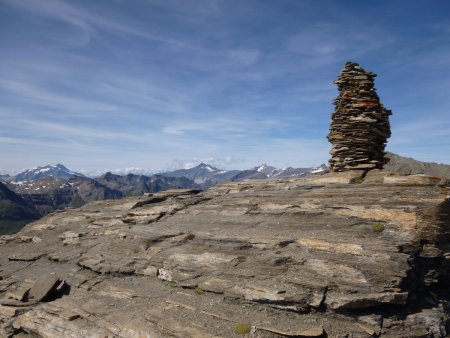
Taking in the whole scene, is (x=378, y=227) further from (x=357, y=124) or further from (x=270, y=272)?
(x=357, y=124)

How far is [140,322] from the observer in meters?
23.2

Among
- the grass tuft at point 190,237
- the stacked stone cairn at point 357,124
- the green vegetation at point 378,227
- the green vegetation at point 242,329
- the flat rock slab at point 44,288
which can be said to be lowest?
the flat rock slab at point 44,288

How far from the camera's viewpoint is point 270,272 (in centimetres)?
2453

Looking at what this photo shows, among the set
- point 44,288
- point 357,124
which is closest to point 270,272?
point 44,288

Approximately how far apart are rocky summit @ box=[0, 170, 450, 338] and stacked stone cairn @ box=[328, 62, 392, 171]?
3438 mm

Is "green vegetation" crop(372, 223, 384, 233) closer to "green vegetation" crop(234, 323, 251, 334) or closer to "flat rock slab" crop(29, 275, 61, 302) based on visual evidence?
"green vegetation" crop(234, 323, 251, 334)

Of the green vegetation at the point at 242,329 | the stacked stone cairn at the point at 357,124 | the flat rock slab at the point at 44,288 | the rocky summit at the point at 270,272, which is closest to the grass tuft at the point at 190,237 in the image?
the rocky summit at the point at 270,272

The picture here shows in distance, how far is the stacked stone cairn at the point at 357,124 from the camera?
126 ft

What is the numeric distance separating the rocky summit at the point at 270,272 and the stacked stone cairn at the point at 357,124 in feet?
11.3

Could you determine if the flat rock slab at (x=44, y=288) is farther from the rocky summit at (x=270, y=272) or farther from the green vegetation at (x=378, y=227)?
the green vegetation at (x=378, y=227)

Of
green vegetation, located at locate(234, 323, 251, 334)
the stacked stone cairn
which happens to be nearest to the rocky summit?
green vegetation, located at locate(234, 323, 251, 334)

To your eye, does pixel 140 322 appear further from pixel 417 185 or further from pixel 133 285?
pixel 417 185

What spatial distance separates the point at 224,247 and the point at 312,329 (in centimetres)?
1034

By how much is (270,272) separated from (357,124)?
22306 millimetres
